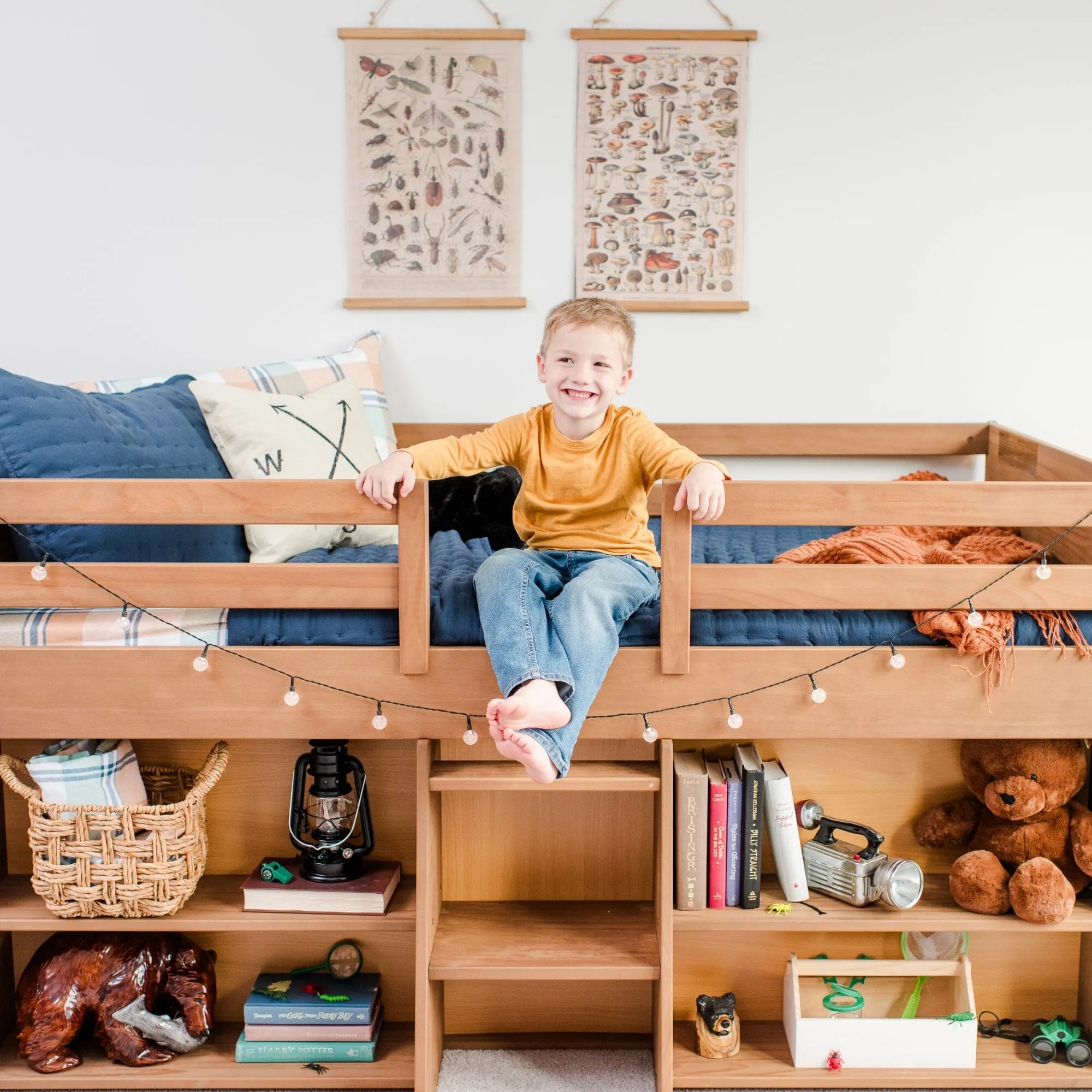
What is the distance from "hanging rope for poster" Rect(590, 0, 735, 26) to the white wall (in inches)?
0.9

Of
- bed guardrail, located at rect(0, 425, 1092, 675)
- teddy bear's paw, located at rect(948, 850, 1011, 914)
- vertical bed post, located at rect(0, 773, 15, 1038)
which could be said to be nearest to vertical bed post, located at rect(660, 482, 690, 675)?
bed guardrail, located at rect(0, 425, 1092, 675)

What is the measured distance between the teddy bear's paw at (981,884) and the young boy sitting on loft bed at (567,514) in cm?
69

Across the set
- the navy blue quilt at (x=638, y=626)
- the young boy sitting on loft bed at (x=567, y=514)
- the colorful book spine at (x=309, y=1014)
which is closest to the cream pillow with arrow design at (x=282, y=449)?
the navy blue quilt at (x=638, y=626)

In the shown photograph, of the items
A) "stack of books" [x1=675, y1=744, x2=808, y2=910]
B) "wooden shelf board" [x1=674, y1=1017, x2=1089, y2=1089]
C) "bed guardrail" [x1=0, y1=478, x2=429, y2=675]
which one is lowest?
"wooden shelf board" [x1=674, y1=1017, x2=1089, y2=1089]

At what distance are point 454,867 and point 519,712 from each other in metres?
0.65

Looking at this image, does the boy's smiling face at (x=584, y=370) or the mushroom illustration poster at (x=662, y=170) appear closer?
the boy's smiling face at (x=584, y=370)

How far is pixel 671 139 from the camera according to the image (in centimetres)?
241

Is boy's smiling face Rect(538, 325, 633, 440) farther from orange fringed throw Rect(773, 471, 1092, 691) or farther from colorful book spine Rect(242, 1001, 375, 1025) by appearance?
colorful book spine Rect(242, 1001, 375, 1025)

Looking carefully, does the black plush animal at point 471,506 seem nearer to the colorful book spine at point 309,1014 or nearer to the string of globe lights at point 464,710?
the string of globe lights at point 464,710

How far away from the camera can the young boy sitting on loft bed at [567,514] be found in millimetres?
1480

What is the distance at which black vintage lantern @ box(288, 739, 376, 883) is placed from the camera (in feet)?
5.90

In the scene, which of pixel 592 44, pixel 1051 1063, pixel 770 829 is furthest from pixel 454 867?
pixel 592 44

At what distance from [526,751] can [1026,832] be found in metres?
0.93

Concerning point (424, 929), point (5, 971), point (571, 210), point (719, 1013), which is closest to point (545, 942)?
point (424, 929)
